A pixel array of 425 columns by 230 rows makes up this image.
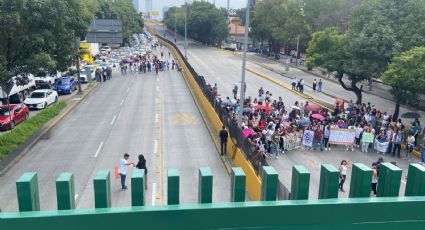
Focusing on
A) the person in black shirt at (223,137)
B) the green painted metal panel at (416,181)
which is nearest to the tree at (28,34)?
the person in black shirt at (223,137)

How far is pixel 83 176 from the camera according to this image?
16.7 meters

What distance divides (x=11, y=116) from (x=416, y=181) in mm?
24725

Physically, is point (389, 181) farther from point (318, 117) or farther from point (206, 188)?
point (318, 117)

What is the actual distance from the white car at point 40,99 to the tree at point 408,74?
23.2 metres

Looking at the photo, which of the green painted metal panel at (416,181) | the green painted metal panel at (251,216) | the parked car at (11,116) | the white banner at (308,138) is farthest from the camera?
the parked car at (11,116)

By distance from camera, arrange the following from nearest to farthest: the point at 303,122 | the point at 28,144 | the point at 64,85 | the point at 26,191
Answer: the point at 26,191 < the point at 28,144 < the point at 303,122 < the point at 64,85

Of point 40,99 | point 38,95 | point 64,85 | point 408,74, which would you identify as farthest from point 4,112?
point 408,74

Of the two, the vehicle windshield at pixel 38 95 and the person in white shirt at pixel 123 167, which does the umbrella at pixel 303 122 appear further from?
the vehicle windshield at pixel 38 95

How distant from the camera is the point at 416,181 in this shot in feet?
11.3

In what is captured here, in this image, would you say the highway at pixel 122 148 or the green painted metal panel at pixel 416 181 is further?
the highway at pixel 122 148

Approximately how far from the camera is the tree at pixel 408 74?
23.4 metres

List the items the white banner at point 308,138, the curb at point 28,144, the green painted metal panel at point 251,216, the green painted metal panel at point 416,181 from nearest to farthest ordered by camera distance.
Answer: the green painted metal panel at point 251,216
the green painted metal panel at point 416,181
the curb at point 28,144
the white banner at point 308,138

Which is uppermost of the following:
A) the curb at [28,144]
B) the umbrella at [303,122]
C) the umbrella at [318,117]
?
the umbrella at [318,117]

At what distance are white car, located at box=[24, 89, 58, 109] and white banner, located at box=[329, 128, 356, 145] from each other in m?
20.4
